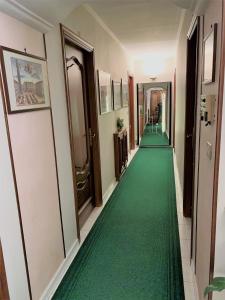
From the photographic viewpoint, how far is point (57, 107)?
2.04m

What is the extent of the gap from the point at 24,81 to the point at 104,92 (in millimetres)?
2015

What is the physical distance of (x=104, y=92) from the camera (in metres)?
3.47

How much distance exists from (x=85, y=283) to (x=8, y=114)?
4.87 feet

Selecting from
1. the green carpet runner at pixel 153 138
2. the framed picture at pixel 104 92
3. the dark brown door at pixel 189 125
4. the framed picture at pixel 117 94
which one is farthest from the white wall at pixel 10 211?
the green carpet runner at pixel 153 138

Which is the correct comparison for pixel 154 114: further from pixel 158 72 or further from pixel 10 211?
pixel 10 211

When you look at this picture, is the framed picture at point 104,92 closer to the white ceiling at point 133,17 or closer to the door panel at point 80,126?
the door panel at point 80,126

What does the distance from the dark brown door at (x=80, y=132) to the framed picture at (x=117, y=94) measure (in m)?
1.22

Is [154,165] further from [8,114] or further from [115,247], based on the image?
[8,114]

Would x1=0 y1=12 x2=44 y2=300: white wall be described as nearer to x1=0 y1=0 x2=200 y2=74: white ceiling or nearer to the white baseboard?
x1=0 y1=0 x2=200 y2=74: white ceiling

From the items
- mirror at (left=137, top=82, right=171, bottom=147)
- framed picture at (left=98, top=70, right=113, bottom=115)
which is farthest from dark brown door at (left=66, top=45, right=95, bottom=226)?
mirror at (left=137, top=82, right=171, bottom=147)

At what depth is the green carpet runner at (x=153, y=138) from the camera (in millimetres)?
6912

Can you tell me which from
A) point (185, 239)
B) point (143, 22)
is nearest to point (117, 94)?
point (143, 22)

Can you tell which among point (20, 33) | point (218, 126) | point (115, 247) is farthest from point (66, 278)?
point (20, 33)

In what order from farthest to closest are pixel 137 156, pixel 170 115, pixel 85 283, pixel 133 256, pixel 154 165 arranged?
pixel 170 115
pixel 137 156
pixel 154 165
pixel 133 256
pixel 85 283
